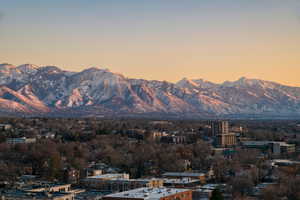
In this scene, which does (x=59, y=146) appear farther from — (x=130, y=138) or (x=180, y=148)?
(x=130, y=138)

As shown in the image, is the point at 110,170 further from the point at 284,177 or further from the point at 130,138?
the point at 130,138

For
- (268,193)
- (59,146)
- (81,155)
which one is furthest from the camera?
(59,146)

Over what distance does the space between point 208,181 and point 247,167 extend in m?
9.64

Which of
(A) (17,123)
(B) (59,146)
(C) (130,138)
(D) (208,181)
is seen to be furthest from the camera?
(A) (17,123)

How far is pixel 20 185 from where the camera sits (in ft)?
177

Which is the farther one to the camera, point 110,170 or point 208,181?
point 110,170

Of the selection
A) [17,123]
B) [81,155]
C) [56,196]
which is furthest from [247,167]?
[17,123]

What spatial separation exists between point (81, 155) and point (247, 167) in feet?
68.5

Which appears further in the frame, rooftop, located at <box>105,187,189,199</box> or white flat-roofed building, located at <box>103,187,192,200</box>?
rooftop, located at <box>105,187,189,199</box>

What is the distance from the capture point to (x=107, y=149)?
88.0 meters

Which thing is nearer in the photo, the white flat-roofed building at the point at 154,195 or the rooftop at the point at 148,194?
the white flat-roofed building at the point at 154,195

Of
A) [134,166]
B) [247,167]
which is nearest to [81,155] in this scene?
[134,166]

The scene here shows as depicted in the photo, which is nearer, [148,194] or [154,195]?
[154,195]

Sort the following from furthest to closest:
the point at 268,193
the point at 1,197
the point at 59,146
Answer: the point at 59,146 → the point at 268,193 → the point at 1,197
